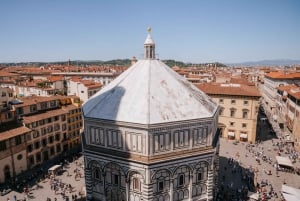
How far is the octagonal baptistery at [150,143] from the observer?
70.5 ft

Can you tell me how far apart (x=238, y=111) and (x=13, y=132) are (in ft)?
116

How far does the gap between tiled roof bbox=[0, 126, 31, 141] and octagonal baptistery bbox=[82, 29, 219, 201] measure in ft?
38.8

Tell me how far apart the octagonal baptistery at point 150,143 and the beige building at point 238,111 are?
72.2ft

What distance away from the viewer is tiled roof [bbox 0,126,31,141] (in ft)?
99.5

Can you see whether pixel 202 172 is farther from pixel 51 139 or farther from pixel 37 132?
pixel 51 139

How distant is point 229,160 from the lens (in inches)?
1475

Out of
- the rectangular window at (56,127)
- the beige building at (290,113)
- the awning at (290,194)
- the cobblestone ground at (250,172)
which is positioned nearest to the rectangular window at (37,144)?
the rectangular window at (56,127)

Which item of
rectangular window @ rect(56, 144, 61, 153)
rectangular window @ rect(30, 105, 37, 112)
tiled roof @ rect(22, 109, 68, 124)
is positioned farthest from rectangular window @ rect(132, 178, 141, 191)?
rectangular window @ rect(30, 105, 37, 112)

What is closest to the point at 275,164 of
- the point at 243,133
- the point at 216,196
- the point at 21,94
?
the point at 243,133

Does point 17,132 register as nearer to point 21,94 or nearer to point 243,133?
point 21,94

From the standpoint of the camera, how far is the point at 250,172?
34.1 m

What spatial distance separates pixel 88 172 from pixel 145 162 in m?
6.57

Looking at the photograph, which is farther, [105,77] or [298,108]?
[105,77]

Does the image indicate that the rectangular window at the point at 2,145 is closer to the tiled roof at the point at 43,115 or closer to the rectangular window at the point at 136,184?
the tiled roof at the point at 43,115
